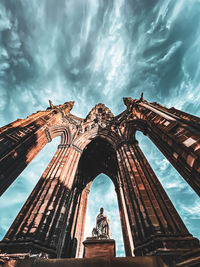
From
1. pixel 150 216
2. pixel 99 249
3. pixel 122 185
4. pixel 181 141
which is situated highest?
pixel 122 185

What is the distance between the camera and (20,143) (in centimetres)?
586

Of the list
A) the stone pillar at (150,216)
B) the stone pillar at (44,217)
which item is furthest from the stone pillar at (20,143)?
Answer: the stone pillar at (150,216)

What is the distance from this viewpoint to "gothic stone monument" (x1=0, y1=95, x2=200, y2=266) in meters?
3.67

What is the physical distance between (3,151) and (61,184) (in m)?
2.94

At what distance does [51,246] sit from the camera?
416 cm

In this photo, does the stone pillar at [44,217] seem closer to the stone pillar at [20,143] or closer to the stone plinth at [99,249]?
the stone pillar at [20,143]


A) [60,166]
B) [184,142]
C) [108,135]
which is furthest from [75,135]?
[184,142]

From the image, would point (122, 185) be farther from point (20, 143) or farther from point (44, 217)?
point (20, 143)

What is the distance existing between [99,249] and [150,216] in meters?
2.45

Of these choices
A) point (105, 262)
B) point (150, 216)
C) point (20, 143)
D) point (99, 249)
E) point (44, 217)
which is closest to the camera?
point (105, 262)

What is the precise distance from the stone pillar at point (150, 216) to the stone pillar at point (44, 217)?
2902 mm

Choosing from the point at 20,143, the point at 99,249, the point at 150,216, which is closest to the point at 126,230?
the point at 150,216

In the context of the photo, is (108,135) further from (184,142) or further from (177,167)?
(184,142)

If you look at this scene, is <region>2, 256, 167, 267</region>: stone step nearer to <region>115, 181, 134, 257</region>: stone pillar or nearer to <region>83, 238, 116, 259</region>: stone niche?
<region>83, 238, 116, 259</region>: stone niche
